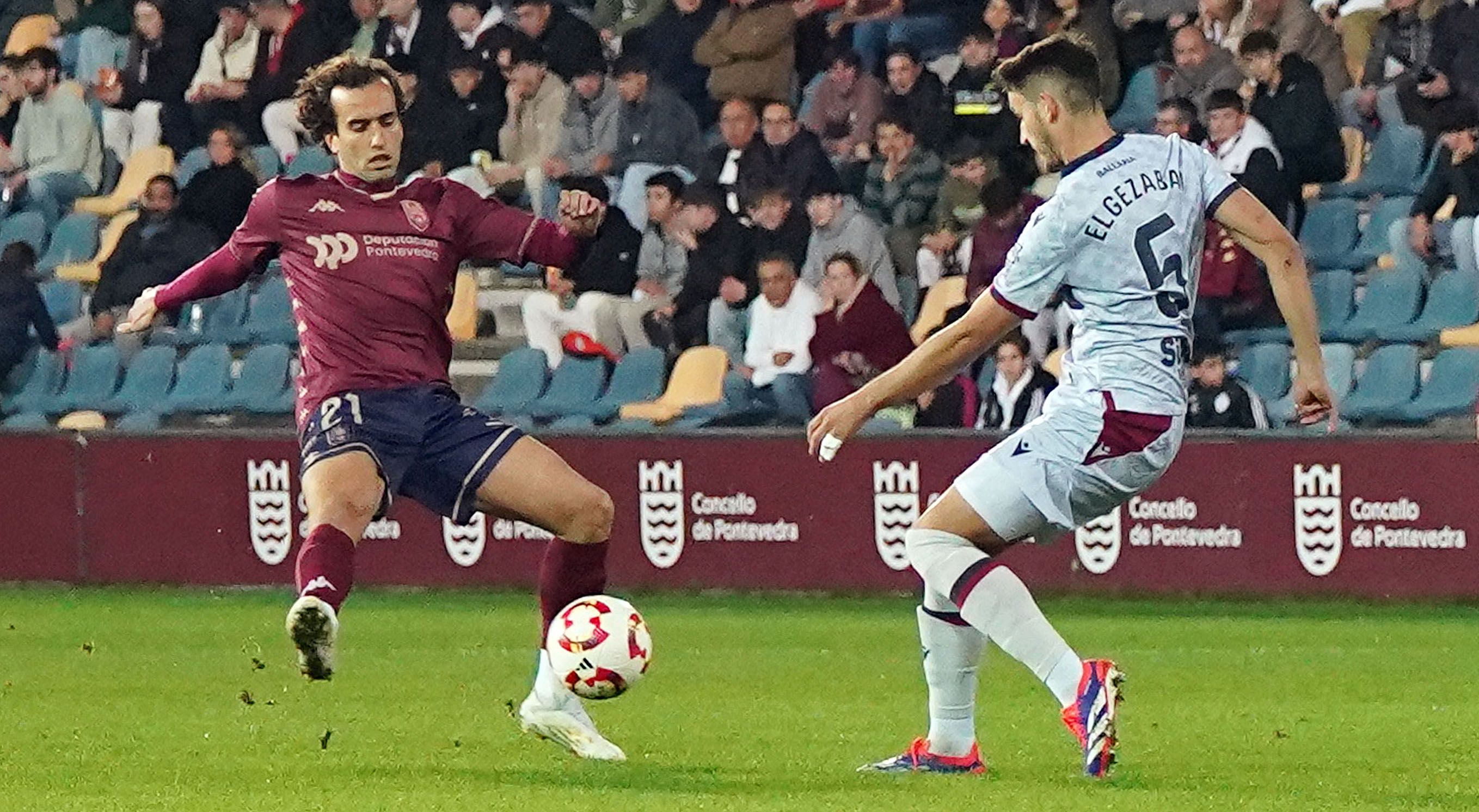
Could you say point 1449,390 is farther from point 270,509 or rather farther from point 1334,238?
point 270,509

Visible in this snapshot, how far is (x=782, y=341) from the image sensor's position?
17.0 meters

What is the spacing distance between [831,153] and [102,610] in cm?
603

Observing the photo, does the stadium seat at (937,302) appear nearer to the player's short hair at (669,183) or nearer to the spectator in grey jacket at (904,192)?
the spectator in grey jacket at (904,192)

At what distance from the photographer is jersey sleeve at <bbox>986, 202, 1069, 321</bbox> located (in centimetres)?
718

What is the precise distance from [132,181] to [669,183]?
18.1 ft

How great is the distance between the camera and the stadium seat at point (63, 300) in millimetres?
20891

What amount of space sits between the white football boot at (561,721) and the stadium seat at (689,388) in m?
9.08

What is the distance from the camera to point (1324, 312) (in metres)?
16.7

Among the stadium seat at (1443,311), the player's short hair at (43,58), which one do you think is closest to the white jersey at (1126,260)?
the stadium seat at (1443,311)

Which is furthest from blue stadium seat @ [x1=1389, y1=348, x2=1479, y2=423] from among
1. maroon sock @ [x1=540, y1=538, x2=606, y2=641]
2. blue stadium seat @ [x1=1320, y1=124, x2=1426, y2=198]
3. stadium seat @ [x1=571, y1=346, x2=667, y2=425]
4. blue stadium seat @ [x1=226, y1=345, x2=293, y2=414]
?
maroon sock @ [x1=540, y1=538, x2=606, y2=641]

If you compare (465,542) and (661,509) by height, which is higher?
(661,509)

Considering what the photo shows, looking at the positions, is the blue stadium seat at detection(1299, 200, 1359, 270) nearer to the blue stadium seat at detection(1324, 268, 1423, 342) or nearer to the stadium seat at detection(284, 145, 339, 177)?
the blue stadium seat at detection(1324, 268, 1423, 342)

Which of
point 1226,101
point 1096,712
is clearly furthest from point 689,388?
point 1096,712

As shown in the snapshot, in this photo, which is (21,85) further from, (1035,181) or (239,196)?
(1035,181)
